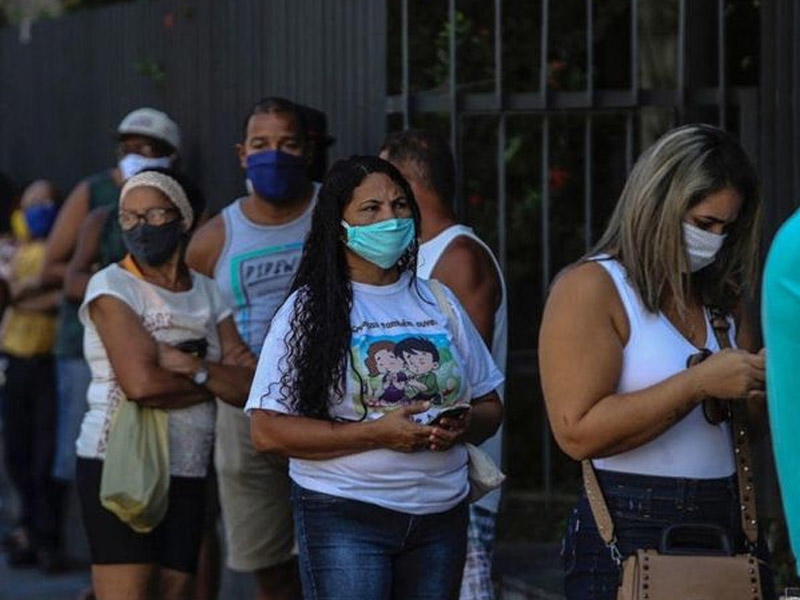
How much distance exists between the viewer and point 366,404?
4871 millimetres

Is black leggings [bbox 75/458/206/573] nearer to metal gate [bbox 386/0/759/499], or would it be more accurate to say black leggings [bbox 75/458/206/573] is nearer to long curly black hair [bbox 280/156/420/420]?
long curly black hair [bbox 280/156/420/420]

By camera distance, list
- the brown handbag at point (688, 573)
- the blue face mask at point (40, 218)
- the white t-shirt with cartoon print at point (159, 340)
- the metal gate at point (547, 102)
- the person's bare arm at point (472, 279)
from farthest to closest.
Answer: the blue face mask at point (40, 218) < the metal gate at point (547, 102) < the white t-shirt with cartoon print at point (159, 340) < the person's bare arm at point (472, 279) < the brown handbag at point (688, 573)

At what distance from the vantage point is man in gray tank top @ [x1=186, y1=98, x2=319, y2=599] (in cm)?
695

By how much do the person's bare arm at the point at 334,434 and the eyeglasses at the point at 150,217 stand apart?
1.46m

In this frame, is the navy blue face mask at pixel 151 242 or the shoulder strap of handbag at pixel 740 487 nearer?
the shoulder strap of handbag at pixel 740 487

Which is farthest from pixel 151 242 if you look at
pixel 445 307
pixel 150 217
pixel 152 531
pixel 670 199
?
pixel 670 199

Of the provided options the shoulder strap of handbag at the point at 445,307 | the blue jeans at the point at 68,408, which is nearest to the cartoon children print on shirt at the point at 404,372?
the shoulder strap of handbag at the point at 445,307

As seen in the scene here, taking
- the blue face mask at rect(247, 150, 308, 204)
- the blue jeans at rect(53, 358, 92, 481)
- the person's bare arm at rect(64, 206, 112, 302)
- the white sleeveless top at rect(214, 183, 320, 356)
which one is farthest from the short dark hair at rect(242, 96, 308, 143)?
the blue jeans at rect(53, 358, 92, 481)

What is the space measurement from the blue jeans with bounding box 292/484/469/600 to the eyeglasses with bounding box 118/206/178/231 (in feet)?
4.98

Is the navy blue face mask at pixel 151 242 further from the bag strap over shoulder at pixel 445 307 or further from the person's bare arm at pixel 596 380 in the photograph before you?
the person's bare arm at pixel 596 380

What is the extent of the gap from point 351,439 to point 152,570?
1.58 metres

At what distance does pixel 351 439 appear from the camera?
4.80 metres

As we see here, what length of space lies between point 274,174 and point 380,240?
201 centimetres

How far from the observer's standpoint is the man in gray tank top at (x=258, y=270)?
22.8 ft
